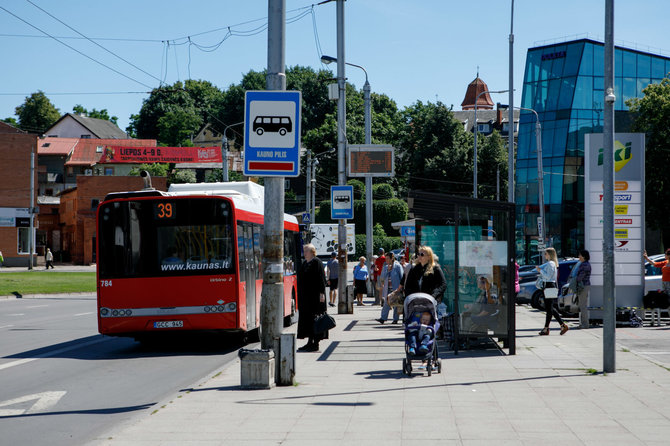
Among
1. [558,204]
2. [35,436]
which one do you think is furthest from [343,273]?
[558,204]

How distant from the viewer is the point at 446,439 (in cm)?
693

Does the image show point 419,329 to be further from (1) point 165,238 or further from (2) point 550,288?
(2) point 550,288

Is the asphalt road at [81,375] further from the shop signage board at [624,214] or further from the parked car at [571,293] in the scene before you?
the parked car at [571,293]

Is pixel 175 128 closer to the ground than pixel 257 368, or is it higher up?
higher up

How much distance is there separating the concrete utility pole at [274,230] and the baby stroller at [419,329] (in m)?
2.03

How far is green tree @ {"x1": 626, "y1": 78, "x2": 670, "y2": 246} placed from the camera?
157ft

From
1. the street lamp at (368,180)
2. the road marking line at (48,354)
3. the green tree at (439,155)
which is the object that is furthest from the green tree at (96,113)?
the road marking line at (48,354)

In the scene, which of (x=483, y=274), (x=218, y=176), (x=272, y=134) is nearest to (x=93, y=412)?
(x=272, y=134)

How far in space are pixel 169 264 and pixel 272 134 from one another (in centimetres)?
541

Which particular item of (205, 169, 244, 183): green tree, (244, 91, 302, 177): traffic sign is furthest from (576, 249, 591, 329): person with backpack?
(205, 169, 244, 183): green tree

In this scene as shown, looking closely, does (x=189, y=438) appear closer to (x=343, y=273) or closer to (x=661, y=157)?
(x=343, y=273)

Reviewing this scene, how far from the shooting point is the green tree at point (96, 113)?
124500 millimetres

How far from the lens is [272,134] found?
10125 mm

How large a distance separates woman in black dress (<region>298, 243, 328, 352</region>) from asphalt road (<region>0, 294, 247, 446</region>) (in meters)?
1.43
